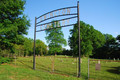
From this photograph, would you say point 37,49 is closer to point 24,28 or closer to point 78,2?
point 24,28

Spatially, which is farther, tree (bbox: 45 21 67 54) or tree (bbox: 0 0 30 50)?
tree (bbox: 45 21 67 54)

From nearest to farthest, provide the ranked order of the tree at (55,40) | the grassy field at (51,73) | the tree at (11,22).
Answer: the grassy field at (51,73)
the tree at (11,22)
the tree at (55,40)

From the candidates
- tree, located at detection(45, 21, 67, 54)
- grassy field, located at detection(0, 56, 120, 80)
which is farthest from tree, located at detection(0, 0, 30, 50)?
tree, located at detection(45, 21, 67, 54)

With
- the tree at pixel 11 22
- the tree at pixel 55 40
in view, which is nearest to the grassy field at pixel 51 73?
the tree at pixel 11 22

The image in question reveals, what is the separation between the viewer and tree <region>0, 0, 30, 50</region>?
13503 millimetres

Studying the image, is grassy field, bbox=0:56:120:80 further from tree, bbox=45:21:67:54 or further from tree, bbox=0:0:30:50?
tree, bbox=45:21:67:54

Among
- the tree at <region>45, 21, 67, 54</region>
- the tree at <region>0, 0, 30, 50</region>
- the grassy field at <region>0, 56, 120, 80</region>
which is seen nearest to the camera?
the grassy field at <region>0, 56, 120, 80</region>

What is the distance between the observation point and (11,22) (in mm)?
13977

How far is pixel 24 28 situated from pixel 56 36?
27255 mm

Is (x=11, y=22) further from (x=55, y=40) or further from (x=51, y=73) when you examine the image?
(x=55, y=40)

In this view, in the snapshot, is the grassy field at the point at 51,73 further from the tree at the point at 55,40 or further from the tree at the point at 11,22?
the tree at the point at 55,40

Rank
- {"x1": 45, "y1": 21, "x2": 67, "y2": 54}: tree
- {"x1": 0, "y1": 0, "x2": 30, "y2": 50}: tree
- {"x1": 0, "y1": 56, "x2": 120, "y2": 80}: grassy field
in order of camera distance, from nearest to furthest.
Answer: {"x1": 0, "y1": 56, "x2": 120, "y2": 80}: grassy field < {"x1": 0, "y1": 0, "x2": 30, "y2": 50}: tree < {"x1": 45, "y1": 21, "x2": 67, "y2": 54}: tree

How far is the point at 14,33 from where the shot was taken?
1380 centimetres

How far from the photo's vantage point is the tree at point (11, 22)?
1350cm
